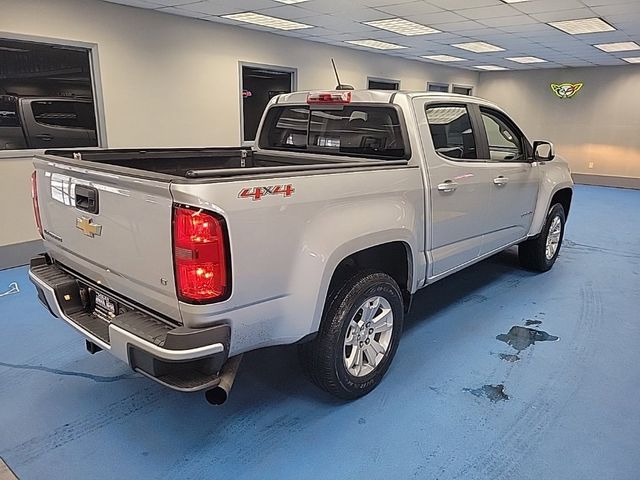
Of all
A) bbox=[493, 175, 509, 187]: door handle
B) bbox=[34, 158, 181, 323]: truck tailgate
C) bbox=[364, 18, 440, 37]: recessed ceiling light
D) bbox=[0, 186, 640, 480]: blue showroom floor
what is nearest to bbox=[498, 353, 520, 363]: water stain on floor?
bbox=[0, 186, 640, 480]: blue showroom floor

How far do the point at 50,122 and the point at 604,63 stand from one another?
12.0m

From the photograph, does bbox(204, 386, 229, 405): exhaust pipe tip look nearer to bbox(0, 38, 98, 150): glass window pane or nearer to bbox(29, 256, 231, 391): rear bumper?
bbox(29, 256, 231, 391): rear bumper

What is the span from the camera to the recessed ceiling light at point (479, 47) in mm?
8977

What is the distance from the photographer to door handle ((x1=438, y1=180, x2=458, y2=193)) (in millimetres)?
2992

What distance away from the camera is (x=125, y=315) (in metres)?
2.01

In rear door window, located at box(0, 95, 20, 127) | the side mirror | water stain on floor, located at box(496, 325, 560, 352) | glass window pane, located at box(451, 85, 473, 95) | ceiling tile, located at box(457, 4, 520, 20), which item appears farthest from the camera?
glass window pane, located at box(451, 85, 473, 95)

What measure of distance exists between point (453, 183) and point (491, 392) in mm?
1295

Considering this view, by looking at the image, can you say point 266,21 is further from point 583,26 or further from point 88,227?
point 88,227

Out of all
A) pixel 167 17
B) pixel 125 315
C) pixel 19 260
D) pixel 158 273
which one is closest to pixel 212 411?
pixel 125 315

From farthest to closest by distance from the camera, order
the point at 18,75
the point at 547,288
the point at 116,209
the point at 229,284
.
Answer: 1. the point at 18,75
2. the point at 547,288
3. the point at 116,209
4. the point at 229,284

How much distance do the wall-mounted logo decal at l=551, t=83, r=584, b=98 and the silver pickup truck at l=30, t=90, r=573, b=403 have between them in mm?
10756

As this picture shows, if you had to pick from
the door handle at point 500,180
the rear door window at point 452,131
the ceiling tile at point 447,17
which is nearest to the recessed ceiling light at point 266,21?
the ceiling tile at point 447,17

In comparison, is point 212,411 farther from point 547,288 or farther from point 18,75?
point 18,75

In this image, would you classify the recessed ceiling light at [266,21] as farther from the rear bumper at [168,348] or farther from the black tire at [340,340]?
the rear bumper at [168,348]
